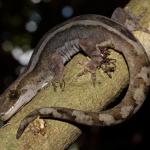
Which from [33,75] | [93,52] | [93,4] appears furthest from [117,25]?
[93,4]

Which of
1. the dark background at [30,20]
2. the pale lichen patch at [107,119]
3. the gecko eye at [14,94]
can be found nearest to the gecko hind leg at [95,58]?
the pale lichen patch at [107,119]

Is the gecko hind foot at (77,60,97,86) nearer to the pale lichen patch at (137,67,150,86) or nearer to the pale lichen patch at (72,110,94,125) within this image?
the pale lichen patch at (72,110,94,125)

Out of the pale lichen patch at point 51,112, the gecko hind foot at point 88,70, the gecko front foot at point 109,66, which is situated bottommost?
the pale lichen patch at point 51,112

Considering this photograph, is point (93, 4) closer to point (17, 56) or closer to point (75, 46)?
point (17, 56)

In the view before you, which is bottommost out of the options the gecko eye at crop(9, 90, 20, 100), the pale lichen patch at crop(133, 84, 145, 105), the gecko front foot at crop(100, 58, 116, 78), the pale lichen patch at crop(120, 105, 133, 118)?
the gecko eye at crop(9, 90, 20, 100)

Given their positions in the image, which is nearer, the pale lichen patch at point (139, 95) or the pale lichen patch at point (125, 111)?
the pale lichen patch at point (125, 111)

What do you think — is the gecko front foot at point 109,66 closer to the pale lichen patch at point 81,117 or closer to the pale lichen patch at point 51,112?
the pale lichen patch at point 81,117

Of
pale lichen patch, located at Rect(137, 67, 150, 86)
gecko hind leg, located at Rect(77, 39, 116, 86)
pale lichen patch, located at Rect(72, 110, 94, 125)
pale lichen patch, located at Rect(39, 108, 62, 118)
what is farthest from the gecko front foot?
pale lichen patch, located at Rect(39, 108, 62, 118)
